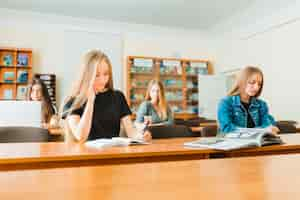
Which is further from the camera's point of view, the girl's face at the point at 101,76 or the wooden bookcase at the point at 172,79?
the wooden bookcase at the point at 172,79

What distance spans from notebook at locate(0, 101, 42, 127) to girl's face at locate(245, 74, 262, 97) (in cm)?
157

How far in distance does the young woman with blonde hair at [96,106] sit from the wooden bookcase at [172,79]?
356 centimetres

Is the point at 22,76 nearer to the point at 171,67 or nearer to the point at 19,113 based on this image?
the point at 171,67

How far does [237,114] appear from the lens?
201 centimetres

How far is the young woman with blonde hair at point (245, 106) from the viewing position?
1988 mm

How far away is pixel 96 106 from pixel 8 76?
3.83 meters

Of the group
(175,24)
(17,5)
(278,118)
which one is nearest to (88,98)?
(278,118)

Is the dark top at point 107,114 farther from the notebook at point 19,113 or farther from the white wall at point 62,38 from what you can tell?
the white wall at point 62,38

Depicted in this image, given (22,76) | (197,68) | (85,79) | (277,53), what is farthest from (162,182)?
(197,68)

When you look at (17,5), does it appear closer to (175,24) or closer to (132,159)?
(175,24)

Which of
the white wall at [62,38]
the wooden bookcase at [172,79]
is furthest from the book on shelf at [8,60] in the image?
the wooden bookcase at [172,79]

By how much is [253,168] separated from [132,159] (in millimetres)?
567

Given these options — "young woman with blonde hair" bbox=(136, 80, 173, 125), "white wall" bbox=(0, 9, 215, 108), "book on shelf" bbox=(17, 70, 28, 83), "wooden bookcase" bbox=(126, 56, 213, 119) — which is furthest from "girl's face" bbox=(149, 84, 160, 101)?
"book on shelf" bbox=(17, 70, 28, 83)

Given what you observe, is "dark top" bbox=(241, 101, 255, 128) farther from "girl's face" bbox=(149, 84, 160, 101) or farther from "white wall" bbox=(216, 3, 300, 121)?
"white wall" bbox=(216, 3, 300, 121)
